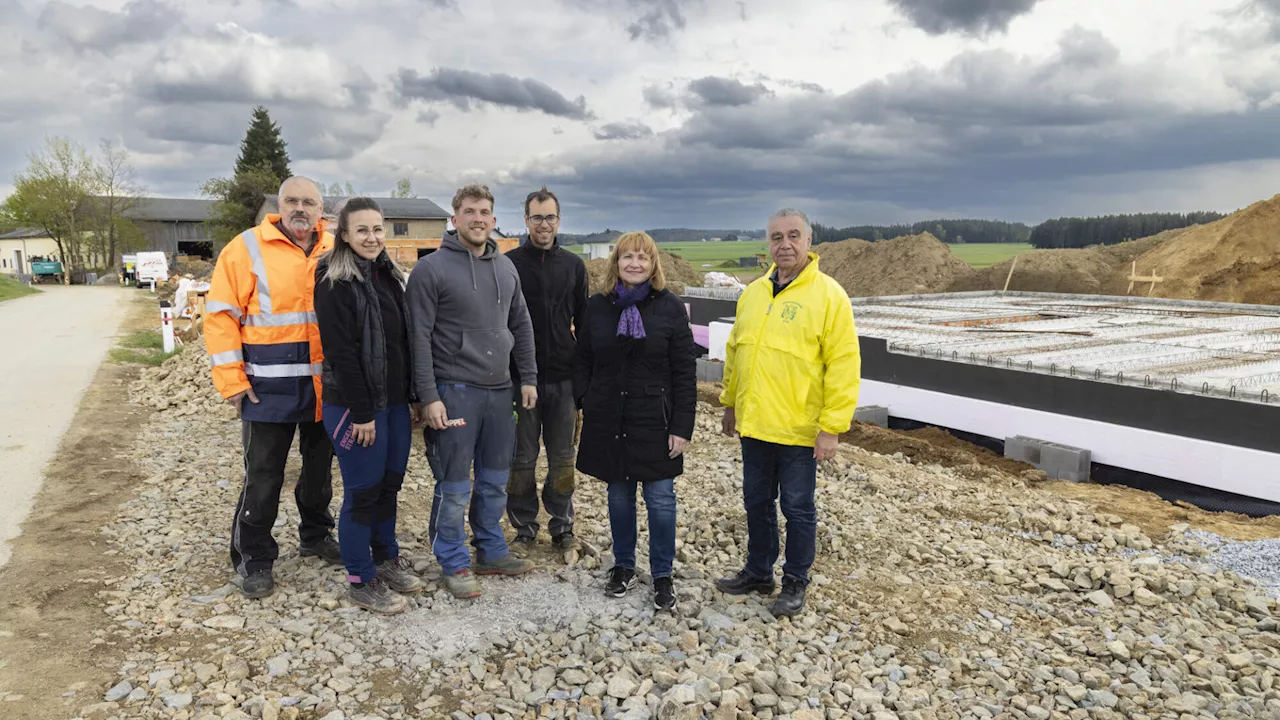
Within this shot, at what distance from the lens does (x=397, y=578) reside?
164 inches

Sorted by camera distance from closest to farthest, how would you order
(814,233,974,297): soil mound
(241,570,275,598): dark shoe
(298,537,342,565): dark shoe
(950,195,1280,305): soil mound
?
(241,570,275,598): dark shoe
(298,537,342,565): dark shoe
(950,195,1280,305): soil mound
(814,233,974,297): soil mound

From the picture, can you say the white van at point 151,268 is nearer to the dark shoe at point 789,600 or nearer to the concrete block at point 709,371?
the concrete block at point 709,371

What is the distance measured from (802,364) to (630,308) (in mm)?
891

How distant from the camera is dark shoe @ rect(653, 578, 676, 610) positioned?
158 inches

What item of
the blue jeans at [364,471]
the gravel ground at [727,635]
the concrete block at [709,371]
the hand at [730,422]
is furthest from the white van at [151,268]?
the hand at [730,422]

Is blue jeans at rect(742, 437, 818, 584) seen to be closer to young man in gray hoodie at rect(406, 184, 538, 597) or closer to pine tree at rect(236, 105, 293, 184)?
young man in gray hoodie at rect(406, 184, 538, 597)

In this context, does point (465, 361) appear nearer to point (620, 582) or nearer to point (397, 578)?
point (397, 578)

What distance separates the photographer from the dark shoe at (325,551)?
4555 millimetres

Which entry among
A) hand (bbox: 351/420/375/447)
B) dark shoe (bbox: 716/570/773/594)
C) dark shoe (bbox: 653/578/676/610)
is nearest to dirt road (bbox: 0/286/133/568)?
hand (bbox: 351/420/375/447)

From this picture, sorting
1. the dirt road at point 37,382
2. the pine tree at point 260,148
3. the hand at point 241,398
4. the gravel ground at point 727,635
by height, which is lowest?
the gravel ground at point 727,635

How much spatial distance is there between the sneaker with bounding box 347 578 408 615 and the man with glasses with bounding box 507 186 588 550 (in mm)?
1062

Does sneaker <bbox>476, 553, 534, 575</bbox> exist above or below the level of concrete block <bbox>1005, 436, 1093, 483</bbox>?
above

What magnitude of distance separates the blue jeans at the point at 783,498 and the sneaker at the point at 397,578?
180cm

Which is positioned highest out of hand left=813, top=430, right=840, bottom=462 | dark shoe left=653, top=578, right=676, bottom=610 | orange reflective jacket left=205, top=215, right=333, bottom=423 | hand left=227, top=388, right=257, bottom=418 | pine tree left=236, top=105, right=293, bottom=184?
pine tree left=236, top=105, right=293, bottom=184
